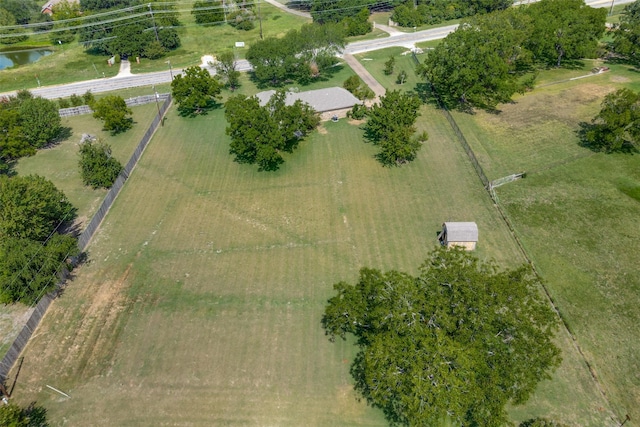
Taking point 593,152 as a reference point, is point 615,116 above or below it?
above

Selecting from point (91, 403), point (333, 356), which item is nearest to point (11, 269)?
point (91, 403)

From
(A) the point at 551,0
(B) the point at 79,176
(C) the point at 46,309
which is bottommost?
(C) the point at 46,309

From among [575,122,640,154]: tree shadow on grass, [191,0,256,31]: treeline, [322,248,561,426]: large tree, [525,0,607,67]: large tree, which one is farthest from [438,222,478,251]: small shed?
[191,0,256,31]: treeline

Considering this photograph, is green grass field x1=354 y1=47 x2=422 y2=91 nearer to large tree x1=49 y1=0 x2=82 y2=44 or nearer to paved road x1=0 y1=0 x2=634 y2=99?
paved road x1=0 y1=0 x2=634 y2=99

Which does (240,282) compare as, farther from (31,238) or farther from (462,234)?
(31,238)

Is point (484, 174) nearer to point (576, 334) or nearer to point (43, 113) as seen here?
point (576, 334)
